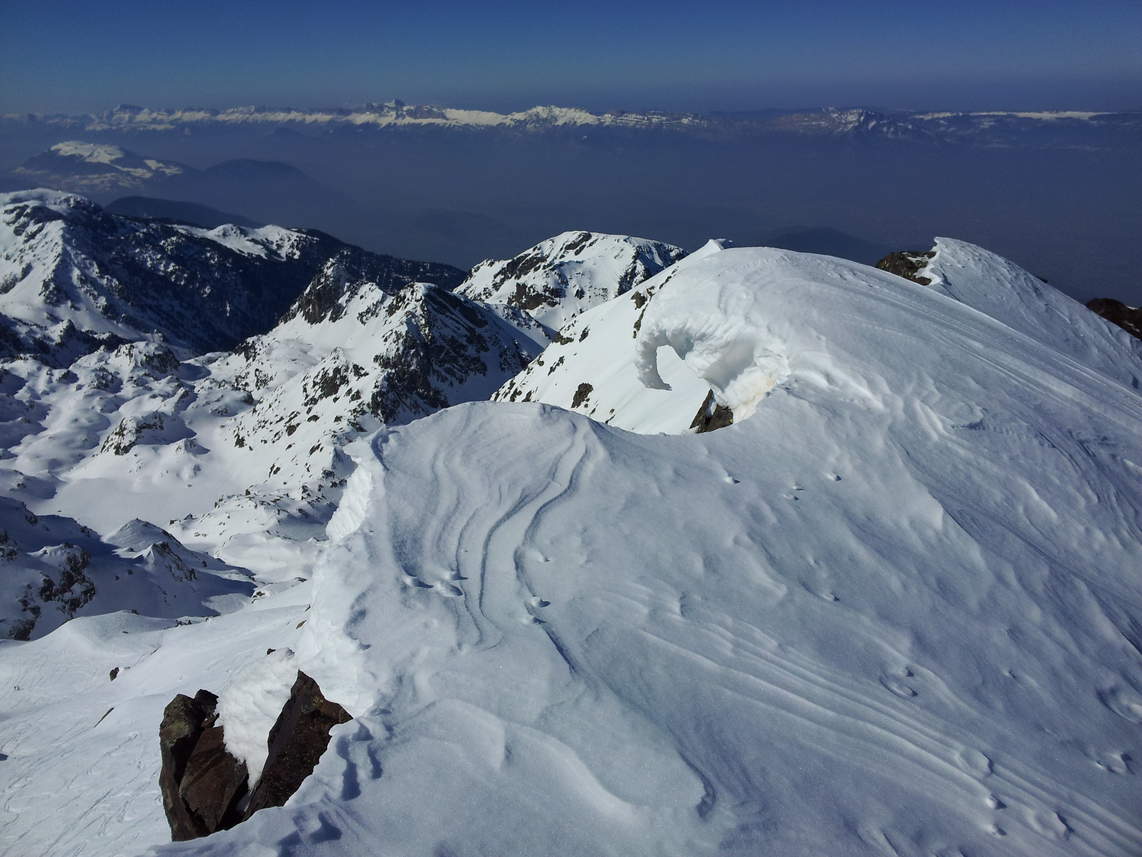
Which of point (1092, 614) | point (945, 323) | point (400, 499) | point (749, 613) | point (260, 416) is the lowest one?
point (260, 416)

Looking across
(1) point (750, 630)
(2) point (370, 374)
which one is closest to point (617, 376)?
(1) point (750, 630)

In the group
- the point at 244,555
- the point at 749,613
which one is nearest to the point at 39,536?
the point at 244,555

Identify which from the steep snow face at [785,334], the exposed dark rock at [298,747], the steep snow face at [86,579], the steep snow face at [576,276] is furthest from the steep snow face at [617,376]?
the steep snow face at [576,276]

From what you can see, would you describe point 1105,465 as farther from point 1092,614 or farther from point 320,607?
point 320,607

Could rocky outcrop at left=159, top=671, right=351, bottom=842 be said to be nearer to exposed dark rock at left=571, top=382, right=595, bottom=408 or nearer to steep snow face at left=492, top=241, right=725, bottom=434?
steep snow face at left=492, top=241, right=725, bottom=434

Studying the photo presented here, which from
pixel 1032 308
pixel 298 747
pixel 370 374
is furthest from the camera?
pixel 370 374

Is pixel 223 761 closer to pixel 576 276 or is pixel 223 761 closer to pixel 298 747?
pixel 298 747

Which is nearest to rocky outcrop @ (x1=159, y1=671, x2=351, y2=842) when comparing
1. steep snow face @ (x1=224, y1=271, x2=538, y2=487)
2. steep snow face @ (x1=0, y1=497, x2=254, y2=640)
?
steep snow face @ (x1=0, y1=497, x2=254, y2=640)
